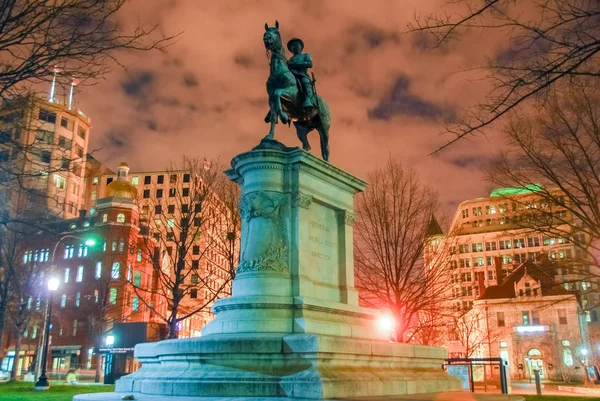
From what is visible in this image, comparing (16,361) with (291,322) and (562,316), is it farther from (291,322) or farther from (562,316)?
(562,316)

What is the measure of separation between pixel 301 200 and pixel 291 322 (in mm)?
3191

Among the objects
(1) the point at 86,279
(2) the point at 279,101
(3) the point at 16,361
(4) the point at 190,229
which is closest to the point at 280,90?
(2) the point at 279,101

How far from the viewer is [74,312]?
79438 millimetres

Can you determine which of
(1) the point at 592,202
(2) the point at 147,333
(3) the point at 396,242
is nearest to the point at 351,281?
(1) the point at 592,202

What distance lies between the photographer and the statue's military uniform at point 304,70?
54.4 feet

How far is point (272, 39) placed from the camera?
15906 millimetres

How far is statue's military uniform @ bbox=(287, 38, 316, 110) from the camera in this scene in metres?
16.6

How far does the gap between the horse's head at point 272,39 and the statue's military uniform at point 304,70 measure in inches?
35.9

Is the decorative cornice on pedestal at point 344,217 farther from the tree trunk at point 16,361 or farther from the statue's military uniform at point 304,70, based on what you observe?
the tree trunk at point 16,361

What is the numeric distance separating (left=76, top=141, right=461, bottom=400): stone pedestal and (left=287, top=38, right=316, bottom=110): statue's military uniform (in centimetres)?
201

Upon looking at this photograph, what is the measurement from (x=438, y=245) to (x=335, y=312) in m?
20.2

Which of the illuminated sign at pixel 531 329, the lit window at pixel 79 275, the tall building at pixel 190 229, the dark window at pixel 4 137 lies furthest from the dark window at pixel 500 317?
the dark window at pixel 4 137

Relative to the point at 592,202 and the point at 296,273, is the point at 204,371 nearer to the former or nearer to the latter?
the point at 296,273

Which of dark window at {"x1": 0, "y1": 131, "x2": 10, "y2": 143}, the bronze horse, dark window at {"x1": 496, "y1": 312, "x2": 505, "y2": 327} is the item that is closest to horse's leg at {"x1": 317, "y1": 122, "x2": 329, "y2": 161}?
the bronze horse
